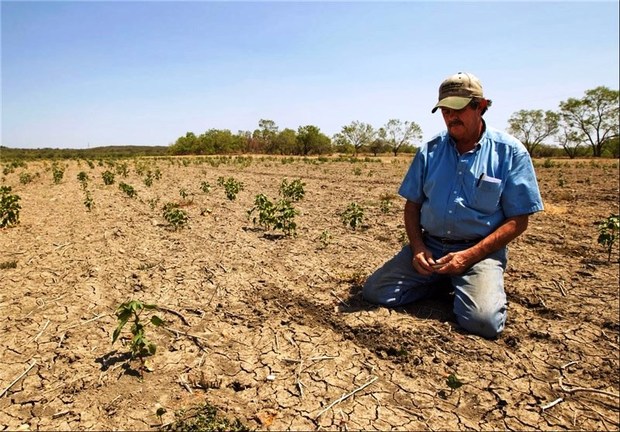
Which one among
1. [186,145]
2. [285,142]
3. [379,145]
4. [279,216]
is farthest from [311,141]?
[279,216]

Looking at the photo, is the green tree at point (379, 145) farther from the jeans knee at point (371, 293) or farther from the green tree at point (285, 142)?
the jeans knee at point (371, 293)

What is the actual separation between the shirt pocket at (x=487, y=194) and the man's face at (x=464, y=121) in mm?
364

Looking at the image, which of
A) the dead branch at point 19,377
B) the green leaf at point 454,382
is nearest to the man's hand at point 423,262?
the green leaf at point 454,382

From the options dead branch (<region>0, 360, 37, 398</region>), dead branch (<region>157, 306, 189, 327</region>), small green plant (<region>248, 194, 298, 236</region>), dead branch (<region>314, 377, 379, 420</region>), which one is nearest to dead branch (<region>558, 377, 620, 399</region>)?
dead branch (<region>314, 377, 379, 420</region>)

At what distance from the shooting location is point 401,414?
2188mm

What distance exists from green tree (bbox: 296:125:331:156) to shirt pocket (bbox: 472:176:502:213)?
60.5m

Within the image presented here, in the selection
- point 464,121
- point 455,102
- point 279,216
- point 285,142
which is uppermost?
point 285,142

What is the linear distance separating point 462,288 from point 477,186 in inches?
29.7

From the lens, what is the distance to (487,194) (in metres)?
2.97

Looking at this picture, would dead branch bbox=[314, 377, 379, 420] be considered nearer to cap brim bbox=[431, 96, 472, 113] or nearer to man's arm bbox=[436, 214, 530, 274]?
man's arm bbox=[436, 214, 530, 274]

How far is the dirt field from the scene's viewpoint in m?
2.22

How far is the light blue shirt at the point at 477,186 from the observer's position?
2.95 meters

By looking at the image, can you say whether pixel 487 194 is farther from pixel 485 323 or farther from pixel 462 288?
pixel 485 323

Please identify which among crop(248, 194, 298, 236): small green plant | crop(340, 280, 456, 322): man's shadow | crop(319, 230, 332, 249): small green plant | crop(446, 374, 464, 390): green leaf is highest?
crop(248, 194, 298, 236): small green plant
